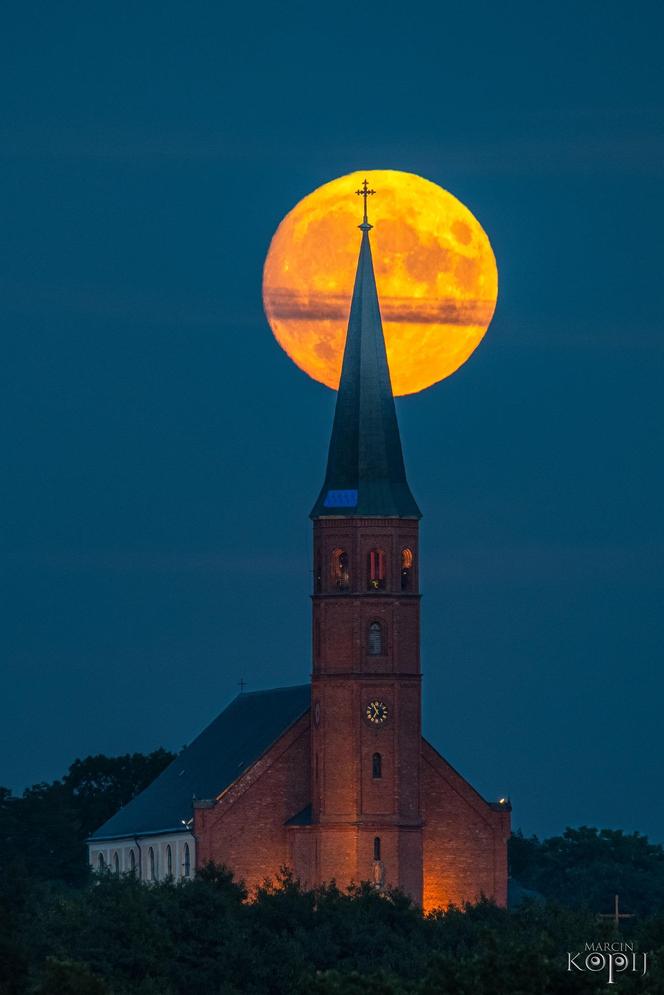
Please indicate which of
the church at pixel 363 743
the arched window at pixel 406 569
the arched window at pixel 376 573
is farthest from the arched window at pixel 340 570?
the arched window at pixel 406 569

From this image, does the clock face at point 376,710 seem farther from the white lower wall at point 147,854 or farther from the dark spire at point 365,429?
the white lower wall at point 147,854

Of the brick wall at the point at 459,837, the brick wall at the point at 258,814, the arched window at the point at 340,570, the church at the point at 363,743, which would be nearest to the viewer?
the church at the point at 363,743

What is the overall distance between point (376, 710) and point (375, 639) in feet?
9.02

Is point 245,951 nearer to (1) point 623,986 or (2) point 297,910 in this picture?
(2) point 297,910

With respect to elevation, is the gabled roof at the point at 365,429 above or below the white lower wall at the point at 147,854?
above

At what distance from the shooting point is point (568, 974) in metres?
73.6

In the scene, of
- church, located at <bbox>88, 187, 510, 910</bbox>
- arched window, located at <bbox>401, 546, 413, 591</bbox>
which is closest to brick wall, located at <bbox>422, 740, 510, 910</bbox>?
church, located at <bbox>88, 187, 510, 910</bbox>

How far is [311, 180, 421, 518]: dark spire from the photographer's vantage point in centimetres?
13075

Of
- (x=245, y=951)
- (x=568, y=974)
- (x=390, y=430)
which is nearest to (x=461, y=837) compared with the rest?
(x=390, y=430)

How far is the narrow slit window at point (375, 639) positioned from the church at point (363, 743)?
0.04m

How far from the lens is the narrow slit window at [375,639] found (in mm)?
130375

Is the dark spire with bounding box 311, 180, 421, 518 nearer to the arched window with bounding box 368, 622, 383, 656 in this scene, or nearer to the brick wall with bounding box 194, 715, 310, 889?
the arched window with bounding box 368, 622, 383, 656

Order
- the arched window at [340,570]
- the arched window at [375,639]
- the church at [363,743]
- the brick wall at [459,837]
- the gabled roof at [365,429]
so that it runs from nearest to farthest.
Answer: the church at [363,743] → the arched window at [375,639] → the arched window at [340,570] → the gabled roof at [365,429] → the brick wall at [459,837]

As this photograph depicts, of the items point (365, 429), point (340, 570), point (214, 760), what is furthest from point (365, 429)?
point (214, 760)
